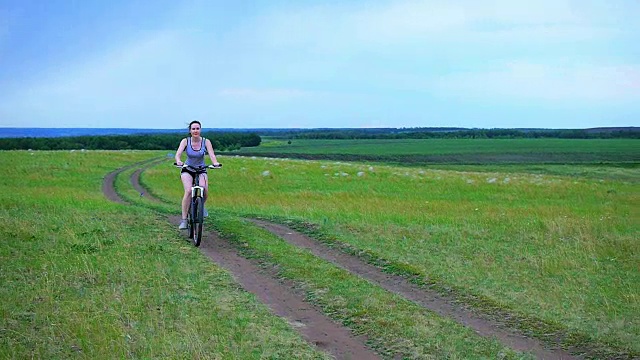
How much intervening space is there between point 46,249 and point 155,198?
48.3 ft

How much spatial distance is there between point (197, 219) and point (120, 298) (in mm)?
4736

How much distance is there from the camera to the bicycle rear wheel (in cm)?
1516

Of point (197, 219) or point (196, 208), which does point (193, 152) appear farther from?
point (197, 219)

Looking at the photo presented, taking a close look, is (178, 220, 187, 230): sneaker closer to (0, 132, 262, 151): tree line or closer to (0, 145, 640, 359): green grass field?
(0, 145, 640, 359): green grass field

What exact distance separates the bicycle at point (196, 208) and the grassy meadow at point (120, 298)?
0.32 meters

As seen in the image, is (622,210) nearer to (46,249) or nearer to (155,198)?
(155,198)

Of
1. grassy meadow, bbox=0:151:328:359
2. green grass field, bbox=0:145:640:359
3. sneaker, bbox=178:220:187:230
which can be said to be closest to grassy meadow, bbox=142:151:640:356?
green grass field, bbox=0:145:640:359

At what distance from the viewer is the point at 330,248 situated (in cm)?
1570

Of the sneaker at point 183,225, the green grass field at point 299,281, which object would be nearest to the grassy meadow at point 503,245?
the green grass field at point 299,281

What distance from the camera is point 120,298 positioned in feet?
35.1

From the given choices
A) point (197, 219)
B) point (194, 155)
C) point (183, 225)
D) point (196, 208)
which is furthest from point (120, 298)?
point (183, 225)

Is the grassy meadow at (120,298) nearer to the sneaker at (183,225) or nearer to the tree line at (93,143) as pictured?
the sneaker at (183,225)

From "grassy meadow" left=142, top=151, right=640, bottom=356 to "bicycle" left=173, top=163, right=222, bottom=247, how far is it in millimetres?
1209

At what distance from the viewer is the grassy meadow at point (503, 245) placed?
1091 cm
